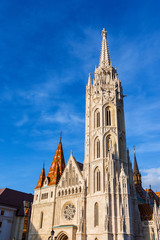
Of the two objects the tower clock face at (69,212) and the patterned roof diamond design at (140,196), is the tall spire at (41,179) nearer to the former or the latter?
the tower clock face at (69,212)

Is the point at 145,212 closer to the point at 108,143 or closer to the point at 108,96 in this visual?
the point at 108,143

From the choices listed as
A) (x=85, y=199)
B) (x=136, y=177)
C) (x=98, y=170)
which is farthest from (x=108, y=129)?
(x=136, y=177)

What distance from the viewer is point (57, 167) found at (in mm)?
42750

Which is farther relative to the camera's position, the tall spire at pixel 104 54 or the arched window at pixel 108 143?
the tall spire at pixel 104 54

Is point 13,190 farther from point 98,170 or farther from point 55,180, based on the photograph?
point 98,170

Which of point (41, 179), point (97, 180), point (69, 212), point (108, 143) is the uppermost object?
point (108, 143)

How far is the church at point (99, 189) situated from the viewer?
102ft

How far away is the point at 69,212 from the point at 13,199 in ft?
55.6

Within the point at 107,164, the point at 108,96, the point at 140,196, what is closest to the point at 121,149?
the point at 107,164

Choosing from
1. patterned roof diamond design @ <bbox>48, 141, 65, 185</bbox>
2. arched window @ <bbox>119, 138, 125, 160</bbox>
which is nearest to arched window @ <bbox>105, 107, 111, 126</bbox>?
arched window @ <bbox>119, 138, 125, 160</bbox>

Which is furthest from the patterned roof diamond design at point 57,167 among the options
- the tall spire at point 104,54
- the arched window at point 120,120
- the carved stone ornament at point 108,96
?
the tall spire at point 104,54

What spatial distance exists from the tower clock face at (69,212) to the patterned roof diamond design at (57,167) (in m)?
5.56

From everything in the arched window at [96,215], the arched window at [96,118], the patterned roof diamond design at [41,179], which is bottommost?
the arched window at [96,215]

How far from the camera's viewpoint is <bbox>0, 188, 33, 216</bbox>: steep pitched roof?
4509 cm
